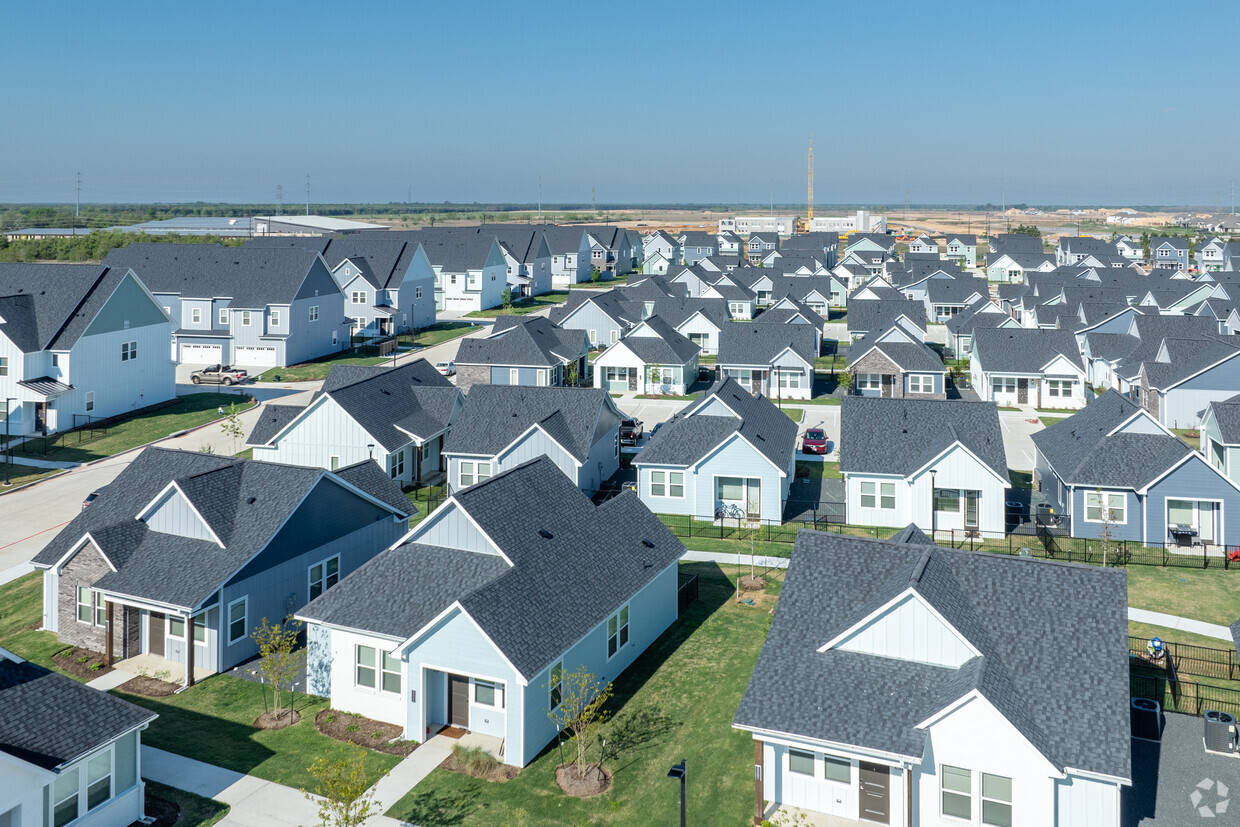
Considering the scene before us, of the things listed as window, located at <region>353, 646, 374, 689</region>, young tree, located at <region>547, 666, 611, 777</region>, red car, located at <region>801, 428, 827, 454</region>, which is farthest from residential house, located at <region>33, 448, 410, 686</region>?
red car, located at <region>801, 428, 827, 454</region>

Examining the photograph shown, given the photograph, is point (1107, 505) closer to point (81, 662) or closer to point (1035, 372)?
point (1035, 372)

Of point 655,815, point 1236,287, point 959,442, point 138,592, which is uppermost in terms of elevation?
point 1236,287

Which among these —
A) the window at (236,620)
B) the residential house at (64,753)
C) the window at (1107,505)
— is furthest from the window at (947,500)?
the residential house at (64,753)

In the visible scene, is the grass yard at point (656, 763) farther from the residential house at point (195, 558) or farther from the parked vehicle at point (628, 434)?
the parked vehicle at point (628, 434)

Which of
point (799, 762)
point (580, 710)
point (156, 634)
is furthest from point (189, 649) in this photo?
point (799, 762)

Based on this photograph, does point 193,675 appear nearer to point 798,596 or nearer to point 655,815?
point 655,815

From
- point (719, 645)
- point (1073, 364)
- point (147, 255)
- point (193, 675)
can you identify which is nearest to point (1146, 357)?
point (1073, 364)
